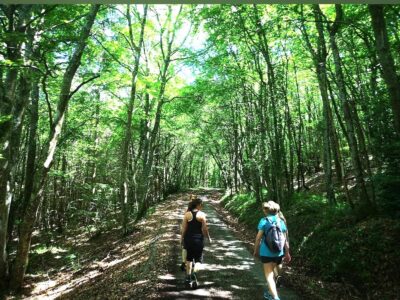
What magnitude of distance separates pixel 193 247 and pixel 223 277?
1714 mm

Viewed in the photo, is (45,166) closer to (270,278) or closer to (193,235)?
(193,235)

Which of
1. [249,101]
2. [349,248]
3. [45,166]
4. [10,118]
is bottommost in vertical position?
[349,248]

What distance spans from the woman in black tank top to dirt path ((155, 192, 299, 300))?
518 millimetres

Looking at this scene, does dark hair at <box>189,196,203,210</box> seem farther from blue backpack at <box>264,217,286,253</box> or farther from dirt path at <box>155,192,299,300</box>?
blue backpack at <box>264,217,286,253</box>

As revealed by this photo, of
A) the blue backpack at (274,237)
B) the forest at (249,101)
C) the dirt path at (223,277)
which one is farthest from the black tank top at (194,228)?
the forest at (249,101)

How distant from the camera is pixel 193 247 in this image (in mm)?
7172

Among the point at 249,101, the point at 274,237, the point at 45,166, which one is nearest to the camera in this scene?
the point at 274,237

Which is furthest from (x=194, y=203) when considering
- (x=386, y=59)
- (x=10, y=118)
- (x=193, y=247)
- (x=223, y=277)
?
(x=386, y=59)

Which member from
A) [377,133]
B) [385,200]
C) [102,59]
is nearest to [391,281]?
[385,200]

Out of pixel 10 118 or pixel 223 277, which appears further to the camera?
pixel 223 277

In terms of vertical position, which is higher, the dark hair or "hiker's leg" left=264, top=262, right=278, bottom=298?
the dark hair

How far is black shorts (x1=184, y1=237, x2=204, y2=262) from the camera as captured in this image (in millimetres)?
7180

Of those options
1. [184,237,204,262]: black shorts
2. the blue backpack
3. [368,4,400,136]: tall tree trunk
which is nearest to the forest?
[368,4,400,136]: tall tree trunk

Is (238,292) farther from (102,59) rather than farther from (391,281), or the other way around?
(102,59)
